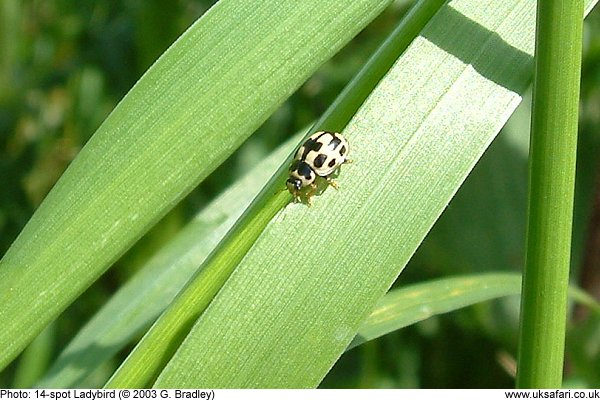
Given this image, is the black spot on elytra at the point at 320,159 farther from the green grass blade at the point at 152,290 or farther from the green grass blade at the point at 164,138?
the green grass blade at the point at 152,290

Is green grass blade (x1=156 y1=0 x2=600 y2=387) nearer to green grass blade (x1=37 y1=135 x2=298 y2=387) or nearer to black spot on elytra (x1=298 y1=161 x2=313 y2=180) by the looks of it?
black spot on elytra (x1=298 y1=161 x2=313 y2=180)

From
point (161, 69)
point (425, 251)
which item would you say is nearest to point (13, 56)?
point (425, 251)

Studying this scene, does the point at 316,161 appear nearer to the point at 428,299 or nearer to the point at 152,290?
the point at 428,299

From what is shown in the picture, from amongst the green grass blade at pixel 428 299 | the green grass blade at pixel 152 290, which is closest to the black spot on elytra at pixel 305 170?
the green grass blade at pixel 428 299

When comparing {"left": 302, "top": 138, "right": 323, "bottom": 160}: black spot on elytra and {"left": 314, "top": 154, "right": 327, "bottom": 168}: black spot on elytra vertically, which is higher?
{"left": 302, "top": 138, "right": 323, "bottom": 160}: black spot on elytra
